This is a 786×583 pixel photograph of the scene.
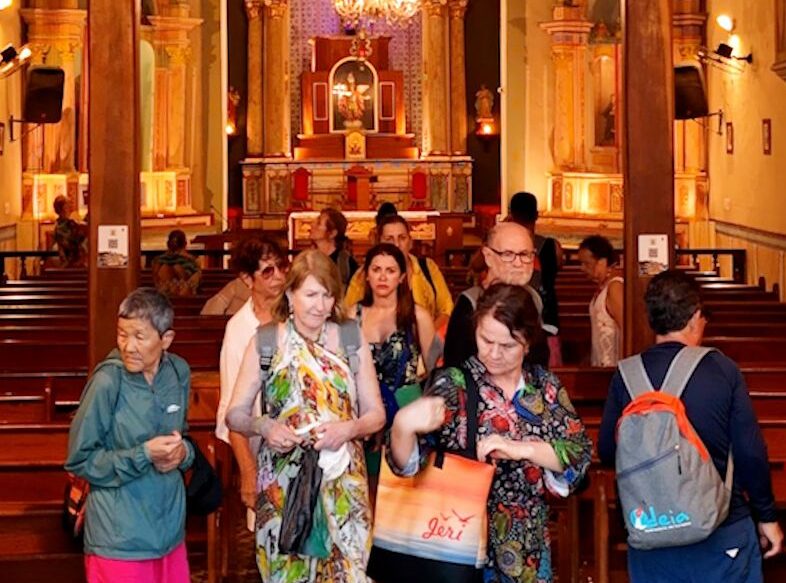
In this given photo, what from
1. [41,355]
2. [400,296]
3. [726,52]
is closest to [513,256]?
[400,296]

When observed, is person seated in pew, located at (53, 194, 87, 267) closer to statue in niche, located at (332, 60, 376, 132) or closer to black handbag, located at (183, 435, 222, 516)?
statue in niche, located at (332, 60, 376, 132)

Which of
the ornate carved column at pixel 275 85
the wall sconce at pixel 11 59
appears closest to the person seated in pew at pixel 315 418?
the wall sconce at pixel 11 59

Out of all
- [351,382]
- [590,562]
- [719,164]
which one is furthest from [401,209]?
[351,382]

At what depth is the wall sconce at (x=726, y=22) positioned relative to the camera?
17797 mm

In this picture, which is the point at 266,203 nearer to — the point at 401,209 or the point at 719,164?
the point at 401,209

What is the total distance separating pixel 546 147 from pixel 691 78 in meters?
5.46

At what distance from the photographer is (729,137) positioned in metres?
18.2

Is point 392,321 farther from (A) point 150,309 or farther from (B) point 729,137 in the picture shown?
(B) point 729,137

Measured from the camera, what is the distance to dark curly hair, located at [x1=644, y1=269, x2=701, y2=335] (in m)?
4.77

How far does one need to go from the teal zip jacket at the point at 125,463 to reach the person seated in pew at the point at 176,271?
706 centimetres

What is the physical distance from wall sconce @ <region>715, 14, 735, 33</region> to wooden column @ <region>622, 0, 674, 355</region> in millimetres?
10668

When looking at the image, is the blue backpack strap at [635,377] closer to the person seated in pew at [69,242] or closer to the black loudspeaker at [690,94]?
the black loudspeaker at [690,94]

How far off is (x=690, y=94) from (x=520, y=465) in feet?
42.3

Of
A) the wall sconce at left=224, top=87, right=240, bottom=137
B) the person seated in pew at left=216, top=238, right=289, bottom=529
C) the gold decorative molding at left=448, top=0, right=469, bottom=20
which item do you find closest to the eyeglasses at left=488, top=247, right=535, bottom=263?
the person seated in pew at left=216, top=238, right=289, bottom=529
